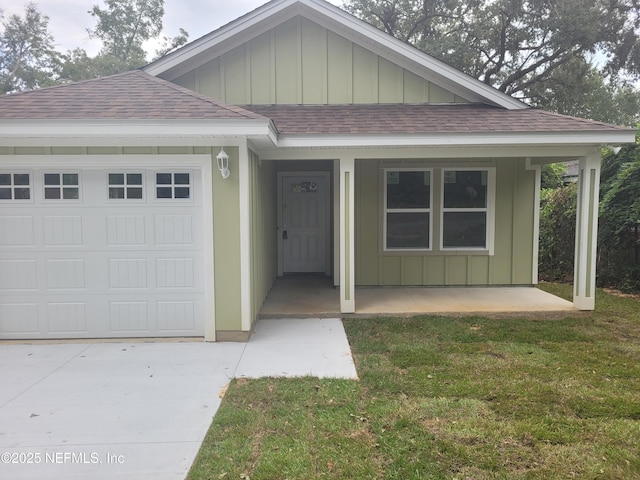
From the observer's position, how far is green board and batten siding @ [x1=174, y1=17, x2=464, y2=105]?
7285 millimetres

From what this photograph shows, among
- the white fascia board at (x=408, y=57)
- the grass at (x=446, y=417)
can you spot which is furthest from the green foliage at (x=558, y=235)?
the grass at (x=446, y=417)

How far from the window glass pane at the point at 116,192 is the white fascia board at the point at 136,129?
649mm

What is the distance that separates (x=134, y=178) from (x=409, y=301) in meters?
4.52

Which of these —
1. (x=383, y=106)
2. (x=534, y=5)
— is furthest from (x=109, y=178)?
(x=534, y=5)

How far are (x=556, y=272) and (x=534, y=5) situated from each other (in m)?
11.2

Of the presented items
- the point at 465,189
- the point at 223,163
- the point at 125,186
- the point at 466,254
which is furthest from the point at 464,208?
the point at 125,186

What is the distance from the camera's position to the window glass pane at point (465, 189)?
26.0ft

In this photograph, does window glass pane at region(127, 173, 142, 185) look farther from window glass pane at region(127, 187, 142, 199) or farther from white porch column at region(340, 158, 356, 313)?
white porch column at region(340, 158, 356, 313)

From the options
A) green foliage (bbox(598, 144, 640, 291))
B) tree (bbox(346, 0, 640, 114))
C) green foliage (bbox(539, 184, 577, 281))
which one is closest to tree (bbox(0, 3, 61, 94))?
tree (bbox(346, 0, 640, 114))

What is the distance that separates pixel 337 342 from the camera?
523 centimetres

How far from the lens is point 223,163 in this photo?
507 centimetres

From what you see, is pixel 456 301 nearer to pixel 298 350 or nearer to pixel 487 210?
pixel 487 210

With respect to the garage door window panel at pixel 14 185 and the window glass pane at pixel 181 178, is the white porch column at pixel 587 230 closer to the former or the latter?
the window glass pane at pixel 181 178

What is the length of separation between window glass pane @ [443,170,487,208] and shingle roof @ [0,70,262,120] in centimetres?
440
